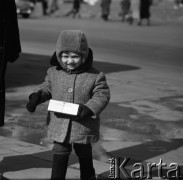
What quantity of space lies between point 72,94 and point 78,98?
0.18 ft

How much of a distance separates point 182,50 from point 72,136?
1613cm

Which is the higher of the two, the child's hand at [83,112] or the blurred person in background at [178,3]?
the child's hand at [83,112]

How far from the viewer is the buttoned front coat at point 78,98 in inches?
181

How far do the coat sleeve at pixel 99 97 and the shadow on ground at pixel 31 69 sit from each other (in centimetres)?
659

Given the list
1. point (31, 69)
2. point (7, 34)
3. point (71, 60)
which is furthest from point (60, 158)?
point (31, 69)

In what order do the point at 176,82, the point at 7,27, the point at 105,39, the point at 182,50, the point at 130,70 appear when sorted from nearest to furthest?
the point at 7,27, the point at 176,82, the point at 130,70, the point at 182,50, the point at 105,39

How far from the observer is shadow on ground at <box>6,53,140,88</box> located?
11742 mm

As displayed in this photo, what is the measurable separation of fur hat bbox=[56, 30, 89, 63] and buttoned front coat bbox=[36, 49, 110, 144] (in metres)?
0.17

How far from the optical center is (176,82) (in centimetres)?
1242

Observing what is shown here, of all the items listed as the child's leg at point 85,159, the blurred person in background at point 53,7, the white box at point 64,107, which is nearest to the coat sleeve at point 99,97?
the white box at point 64,107

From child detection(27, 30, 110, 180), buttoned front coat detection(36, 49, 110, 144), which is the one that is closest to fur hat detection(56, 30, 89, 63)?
child detection(27, 30, 110, 180)

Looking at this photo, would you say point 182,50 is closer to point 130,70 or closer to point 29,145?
point 130,70

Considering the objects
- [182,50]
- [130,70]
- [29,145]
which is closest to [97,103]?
[29,145]

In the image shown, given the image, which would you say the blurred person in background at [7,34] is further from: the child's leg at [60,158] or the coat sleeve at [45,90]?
the child's leg at [60,158]
